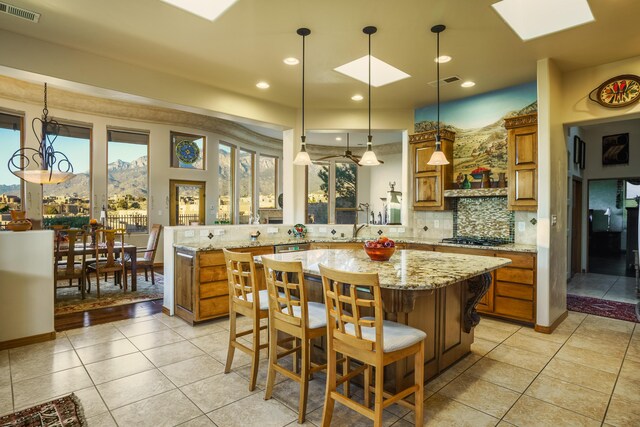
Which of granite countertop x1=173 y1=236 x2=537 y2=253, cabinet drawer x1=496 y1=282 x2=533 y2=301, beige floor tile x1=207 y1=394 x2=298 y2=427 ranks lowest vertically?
beige floor tile x1=207 y1=394 x2=298 y2=427

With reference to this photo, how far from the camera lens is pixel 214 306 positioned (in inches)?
158

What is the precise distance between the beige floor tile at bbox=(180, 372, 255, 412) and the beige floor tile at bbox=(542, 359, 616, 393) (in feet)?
7.65

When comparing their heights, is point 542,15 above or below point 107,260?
above

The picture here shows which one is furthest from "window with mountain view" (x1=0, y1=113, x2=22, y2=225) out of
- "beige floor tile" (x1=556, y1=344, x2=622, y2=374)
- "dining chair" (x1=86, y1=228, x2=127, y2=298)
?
"beige floor tile" (x1=556, y1=344, x2=622, y2=374)

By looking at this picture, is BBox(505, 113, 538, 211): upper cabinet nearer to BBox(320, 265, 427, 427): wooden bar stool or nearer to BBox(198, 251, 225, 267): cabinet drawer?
BBox(320, 265, 427, 427): wooden bar stool

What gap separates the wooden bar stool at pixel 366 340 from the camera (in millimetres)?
1795

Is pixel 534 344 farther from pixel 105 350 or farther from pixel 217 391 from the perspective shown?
pixel 105 350

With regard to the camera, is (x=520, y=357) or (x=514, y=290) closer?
(x=520, y=357)

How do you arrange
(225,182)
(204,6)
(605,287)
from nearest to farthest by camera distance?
1. (204,6)
2. (605,287)
3. (225,182)

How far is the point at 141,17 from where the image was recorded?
3002mm

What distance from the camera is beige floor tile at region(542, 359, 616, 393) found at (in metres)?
2.60

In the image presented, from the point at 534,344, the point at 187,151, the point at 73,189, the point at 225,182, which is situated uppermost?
the point at 187,151

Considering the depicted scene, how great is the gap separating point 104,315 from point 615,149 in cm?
925

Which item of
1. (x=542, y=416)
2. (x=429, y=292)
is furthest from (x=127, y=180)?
(x=542, y=416)
